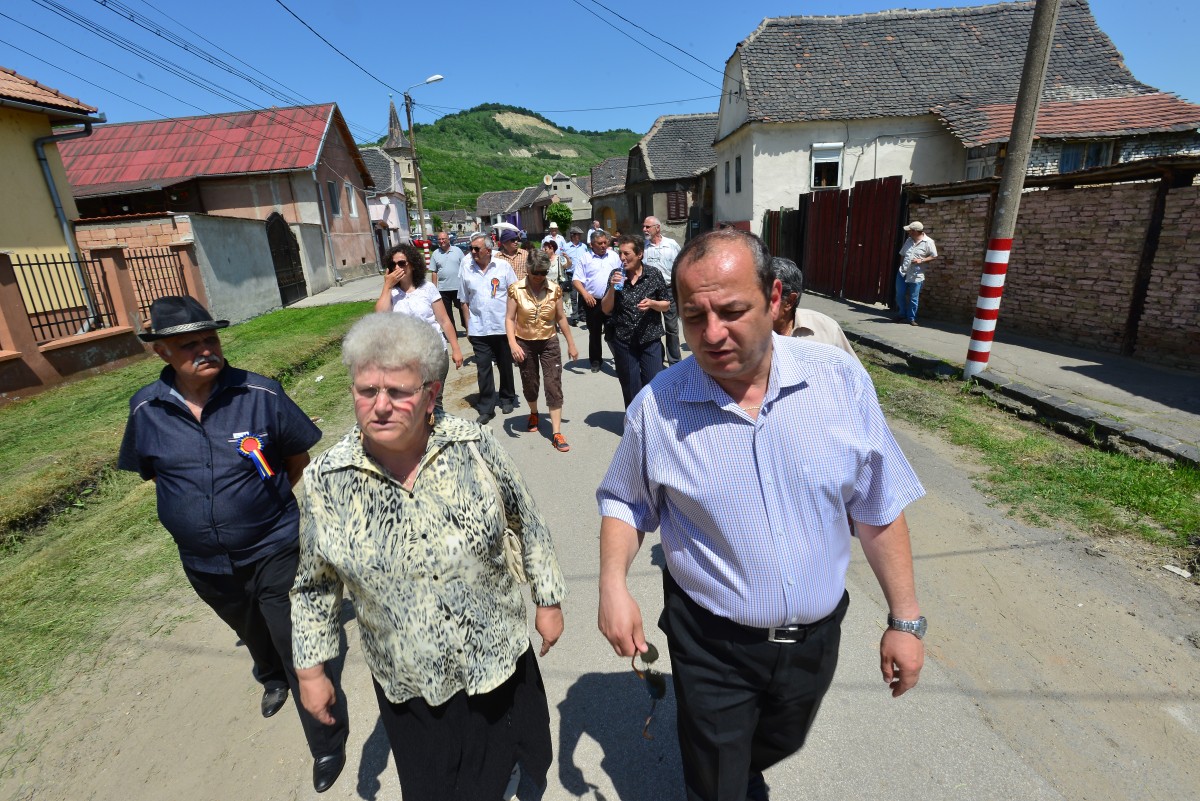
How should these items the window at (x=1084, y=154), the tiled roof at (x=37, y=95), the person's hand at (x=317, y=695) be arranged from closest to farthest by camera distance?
the person's hand at (x=317, y=695)
the tiled roof at (x=37, y=95)
the window at (x=1084, y=154)

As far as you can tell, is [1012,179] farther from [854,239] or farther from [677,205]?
[677,205]

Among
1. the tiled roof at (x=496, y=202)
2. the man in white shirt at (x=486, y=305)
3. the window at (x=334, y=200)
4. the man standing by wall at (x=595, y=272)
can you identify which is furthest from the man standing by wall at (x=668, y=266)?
the tiled roof at (x=496, y=202)

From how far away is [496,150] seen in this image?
5714 inches

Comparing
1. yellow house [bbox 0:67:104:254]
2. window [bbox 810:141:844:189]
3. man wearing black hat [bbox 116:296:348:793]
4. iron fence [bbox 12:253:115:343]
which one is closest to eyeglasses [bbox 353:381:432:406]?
man wearing black hat [bbox 116:296:348:793]

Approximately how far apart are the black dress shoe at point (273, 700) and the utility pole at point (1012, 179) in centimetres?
709

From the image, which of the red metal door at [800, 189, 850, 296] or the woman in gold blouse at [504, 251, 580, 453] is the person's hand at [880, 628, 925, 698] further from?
the red metal door at [800, 189, 850, 296]

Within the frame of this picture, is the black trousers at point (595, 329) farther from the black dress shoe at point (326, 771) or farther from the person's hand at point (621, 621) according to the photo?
the person's hand at point (621, 621)

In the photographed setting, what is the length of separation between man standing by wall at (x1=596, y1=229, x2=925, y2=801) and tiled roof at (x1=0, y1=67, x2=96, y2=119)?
48.2 ft

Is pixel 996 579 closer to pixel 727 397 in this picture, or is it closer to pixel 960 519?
pixel 960 519

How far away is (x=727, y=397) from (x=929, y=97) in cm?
2224

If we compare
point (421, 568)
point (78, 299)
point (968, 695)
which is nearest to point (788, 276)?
point (968, 695)

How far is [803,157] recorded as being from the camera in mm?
A: 19781

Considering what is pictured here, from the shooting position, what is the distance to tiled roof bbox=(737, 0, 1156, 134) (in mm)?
19062

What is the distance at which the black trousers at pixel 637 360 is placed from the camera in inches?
212
